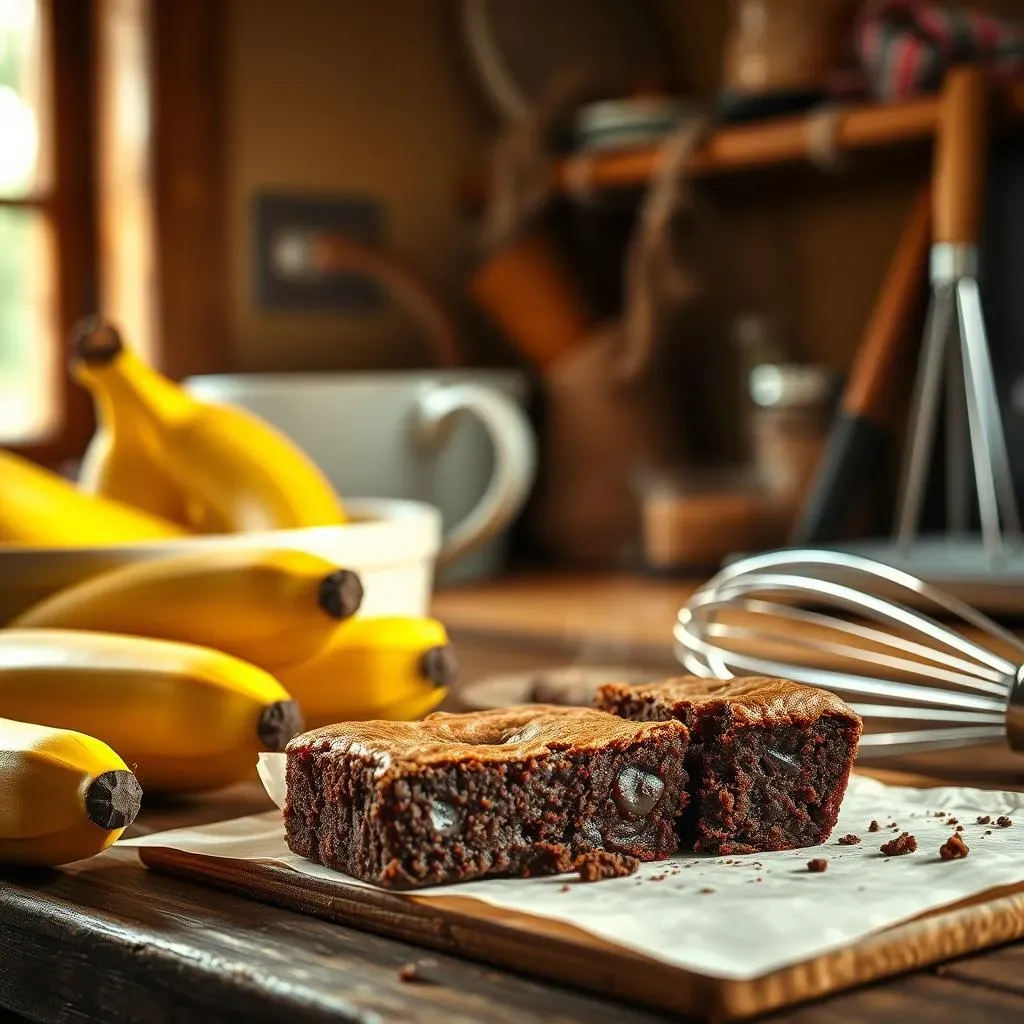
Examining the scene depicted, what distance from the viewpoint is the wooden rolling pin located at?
1.13m

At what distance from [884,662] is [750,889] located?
0.29 m

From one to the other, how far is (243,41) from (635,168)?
34 cm

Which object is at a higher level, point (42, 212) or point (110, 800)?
point (42, 212)

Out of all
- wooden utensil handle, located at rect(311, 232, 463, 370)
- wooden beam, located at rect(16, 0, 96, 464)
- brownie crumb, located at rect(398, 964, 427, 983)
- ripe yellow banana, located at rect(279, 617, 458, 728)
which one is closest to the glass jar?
wooden utensil handle, located at rect(311, 232, 463, 370)

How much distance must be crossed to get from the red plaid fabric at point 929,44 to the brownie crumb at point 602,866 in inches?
33.1

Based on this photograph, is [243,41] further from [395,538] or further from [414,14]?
[395,538]

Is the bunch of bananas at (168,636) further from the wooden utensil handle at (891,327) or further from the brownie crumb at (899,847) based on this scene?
the wooden utensil handle at (891,327)

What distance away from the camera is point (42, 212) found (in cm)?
131

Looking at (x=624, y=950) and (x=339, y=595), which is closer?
(x=624, y=950)

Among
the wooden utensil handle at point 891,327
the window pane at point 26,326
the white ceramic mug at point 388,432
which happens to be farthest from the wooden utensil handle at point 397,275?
the wooden utensil handle at point 891,327

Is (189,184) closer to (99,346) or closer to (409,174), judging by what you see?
(409,174)

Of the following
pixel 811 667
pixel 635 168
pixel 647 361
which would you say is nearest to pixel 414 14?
pixel 635 168

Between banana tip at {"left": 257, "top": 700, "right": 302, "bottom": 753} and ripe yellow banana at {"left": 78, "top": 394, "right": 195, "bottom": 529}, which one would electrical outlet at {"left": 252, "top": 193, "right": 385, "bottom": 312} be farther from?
banana tip at {"left": 257, "top": 700, "right": 302, "bottom": 753}

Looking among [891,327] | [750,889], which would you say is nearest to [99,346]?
[750,889]
